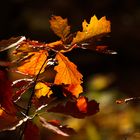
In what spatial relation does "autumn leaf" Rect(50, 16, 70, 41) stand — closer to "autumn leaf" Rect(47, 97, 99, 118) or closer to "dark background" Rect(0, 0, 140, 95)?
"autumn leaf" Rect(47, 97, 99, 118)

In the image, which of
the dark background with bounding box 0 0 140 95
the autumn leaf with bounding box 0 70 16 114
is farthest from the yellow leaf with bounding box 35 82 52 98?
the dark background with bounding box 0 0 140 95

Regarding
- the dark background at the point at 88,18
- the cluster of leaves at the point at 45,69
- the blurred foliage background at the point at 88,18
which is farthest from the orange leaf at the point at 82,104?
the dark background at the point at 88,18

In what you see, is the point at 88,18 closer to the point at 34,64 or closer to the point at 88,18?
the point at 88,18

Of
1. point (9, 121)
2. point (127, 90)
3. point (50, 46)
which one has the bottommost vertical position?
point (9, 121)

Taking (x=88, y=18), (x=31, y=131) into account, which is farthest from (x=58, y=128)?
(x=88, y=18)

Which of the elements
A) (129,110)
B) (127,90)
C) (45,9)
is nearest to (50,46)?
(129,110)

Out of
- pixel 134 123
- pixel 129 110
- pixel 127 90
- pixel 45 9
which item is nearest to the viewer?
pixel 134 123

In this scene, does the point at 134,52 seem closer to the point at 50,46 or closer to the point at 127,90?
the point at 127,90
